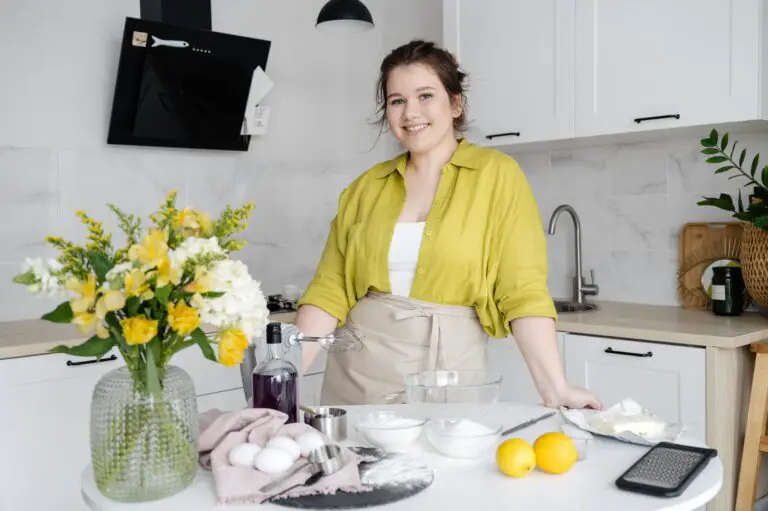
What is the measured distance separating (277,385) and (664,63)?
6.27 feet

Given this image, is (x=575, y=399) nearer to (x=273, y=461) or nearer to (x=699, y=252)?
(x=273, y=461)

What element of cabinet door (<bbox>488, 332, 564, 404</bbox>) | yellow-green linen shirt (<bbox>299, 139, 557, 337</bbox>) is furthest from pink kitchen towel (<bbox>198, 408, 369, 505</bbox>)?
cabinet door (<bbox>488, 332, 564, 404</bbox>)

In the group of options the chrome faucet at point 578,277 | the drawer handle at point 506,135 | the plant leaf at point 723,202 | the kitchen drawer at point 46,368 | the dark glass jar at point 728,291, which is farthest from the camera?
the chrome faucet at point 578,277

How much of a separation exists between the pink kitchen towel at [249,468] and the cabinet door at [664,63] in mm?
1859

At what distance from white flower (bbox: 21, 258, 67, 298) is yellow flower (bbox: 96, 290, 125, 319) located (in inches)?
2.7

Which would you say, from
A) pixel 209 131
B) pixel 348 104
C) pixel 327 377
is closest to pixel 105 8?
pixel 209 131

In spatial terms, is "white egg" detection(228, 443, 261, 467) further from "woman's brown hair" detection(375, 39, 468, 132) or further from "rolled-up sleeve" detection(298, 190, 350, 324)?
"woman's brown hair" detection(375, 39, 468, 132)

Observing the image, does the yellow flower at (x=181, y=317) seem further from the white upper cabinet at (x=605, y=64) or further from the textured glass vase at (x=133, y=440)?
the white upper cabinet at (x=605, y=64)

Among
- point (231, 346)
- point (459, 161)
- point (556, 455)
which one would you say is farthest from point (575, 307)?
point (231, 346)

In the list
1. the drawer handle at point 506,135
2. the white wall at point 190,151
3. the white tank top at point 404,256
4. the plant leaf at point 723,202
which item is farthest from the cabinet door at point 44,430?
the plant leaf at point 723,202

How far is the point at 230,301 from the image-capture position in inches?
41.1

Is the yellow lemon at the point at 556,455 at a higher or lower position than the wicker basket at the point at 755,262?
lower

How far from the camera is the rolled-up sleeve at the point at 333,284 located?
1928 millimetres

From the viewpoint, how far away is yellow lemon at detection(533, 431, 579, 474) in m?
1.12
